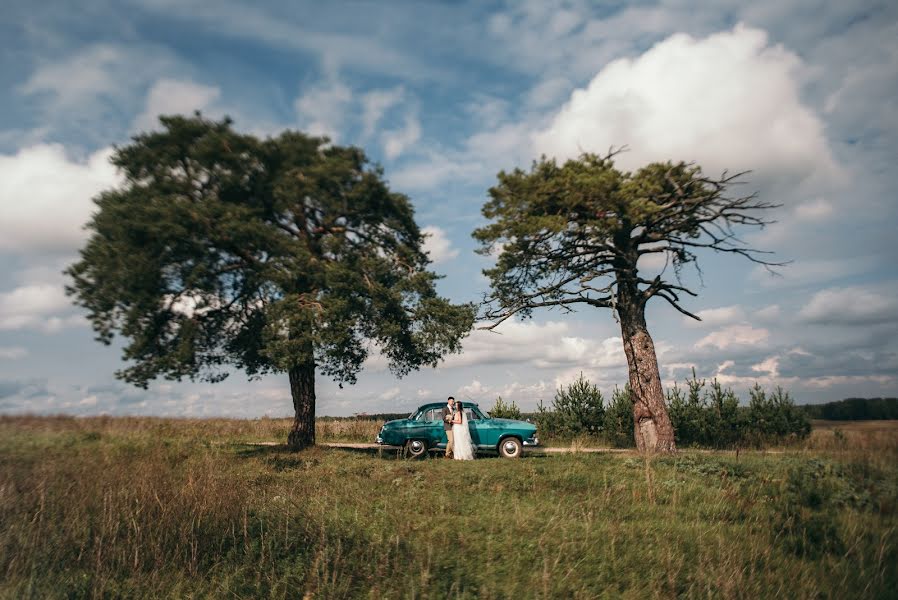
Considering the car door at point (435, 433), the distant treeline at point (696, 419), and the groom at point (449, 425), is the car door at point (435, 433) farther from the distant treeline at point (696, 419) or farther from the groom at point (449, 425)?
the distant treeline at point (696, 419)

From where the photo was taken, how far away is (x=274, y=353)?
18188 mm

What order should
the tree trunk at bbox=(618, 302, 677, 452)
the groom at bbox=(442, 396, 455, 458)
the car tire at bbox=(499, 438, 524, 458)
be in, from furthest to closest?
the tree trunk at bbox=(618, 302, 677, 452) < the car tire at bbox=(499, 438, 524, 458) < the groom at bbox=(442, 396, 455, 458)

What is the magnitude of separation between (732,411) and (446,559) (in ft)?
69.5

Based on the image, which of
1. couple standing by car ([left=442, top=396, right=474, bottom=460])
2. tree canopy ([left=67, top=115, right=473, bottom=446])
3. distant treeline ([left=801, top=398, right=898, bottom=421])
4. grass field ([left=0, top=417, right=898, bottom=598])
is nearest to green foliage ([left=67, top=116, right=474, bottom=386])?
tree canopy ([left=67, top=115, right=473, bottom=446])

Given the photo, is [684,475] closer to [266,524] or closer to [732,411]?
[266,524]

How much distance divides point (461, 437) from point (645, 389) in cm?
701

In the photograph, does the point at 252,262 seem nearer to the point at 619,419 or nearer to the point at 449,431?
the point at 449,431

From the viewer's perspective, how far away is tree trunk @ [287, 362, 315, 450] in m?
21.5

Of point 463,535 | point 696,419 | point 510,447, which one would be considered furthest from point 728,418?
point 463,535

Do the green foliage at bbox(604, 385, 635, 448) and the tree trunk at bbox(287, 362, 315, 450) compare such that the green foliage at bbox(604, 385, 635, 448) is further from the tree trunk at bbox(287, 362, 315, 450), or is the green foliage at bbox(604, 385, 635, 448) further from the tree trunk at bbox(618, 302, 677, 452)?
the tree trunk at bbox(287, 362, 315, 450)

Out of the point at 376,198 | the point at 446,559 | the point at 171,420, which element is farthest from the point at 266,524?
the point at 171,420

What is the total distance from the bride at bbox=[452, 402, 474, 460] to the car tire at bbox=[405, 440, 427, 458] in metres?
1.41

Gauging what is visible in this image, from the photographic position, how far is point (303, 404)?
71.1ft

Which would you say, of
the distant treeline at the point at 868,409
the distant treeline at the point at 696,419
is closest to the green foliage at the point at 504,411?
the distant treeline at the point at 696,419
